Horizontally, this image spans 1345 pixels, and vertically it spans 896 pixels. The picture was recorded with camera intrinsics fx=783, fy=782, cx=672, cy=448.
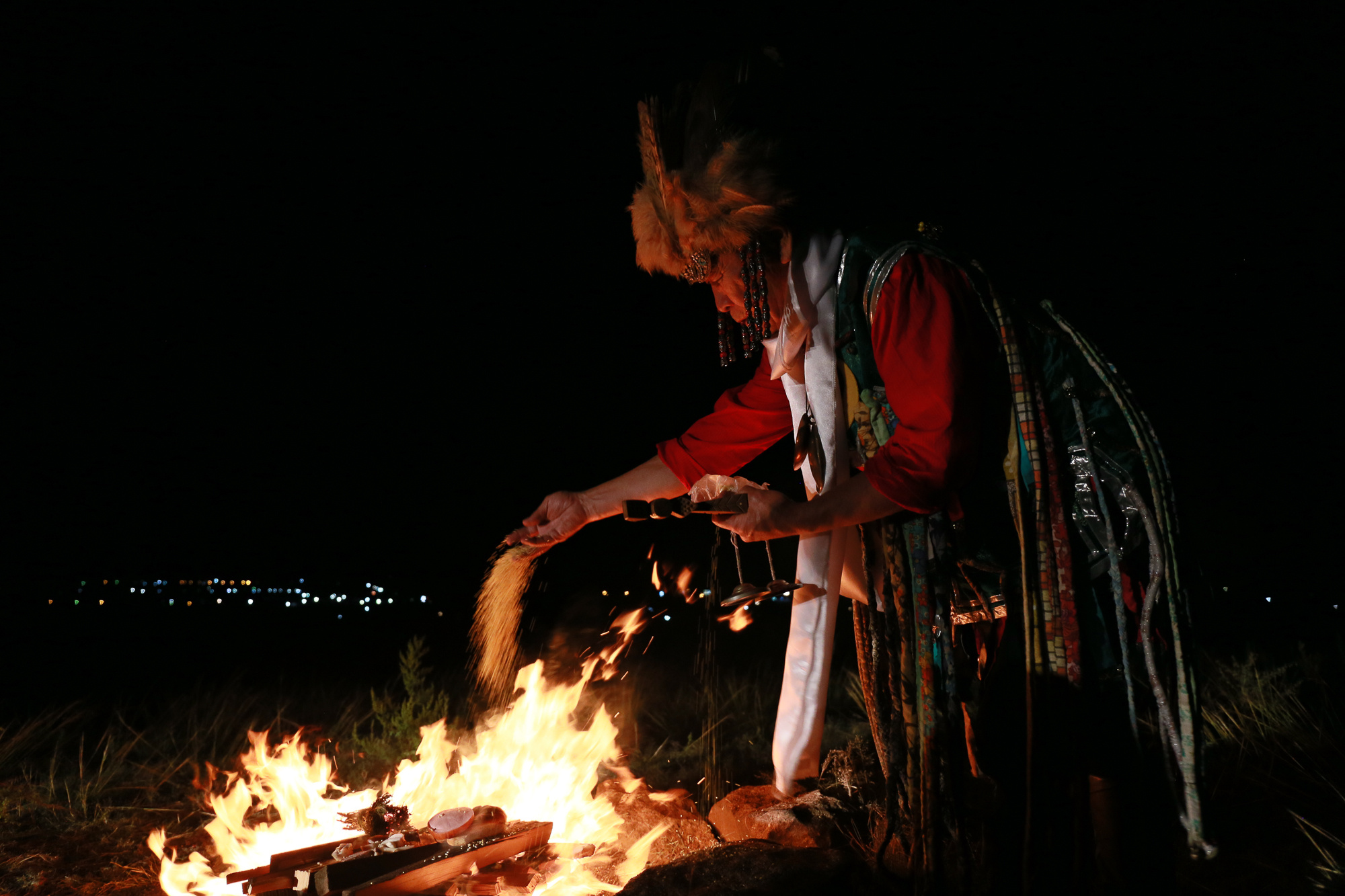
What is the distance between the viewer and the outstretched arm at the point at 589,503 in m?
2.53

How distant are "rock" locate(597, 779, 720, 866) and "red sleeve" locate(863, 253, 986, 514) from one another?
51.4 inches

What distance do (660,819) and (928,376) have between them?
1925 mm

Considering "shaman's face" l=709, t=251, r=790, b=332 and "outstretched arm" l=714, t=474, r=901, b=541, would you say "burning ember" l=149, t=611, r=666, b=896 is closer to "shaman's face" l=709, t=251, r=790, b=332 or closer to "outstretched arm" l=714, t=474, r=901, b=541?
"outstretched arm" l=714, t=474, r=901, b=541

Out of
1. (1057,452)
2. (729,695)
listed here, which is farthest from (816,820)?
(729,695)

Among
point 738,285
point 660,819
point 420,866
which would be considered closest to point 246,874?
point 420,866

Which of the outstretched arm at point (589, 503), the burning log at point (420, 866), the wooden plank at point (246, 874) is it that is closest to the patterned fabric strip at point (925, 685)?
the outstretched arm at point (589, 503)

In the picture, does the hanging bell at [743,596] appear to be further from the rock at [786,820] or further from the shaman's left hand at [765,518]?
the rock at [786,820]

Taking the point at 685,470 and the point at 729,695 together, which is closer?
the point at 685,470

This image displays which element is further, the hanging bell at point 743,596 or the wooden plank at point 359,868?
the wooden plank at point 359,868

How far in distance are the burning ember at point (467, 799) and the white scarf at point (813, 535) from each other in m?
0.78

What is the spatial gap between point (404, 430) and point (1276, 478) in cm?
1130

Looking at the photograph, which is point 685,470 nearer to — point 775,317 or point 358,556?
point 775,317

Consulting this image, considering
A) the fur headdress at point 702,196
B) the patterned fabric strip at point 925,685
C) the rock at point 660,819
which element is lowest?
the rock at point 660,819

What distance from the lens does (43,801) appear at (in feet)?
9.96
